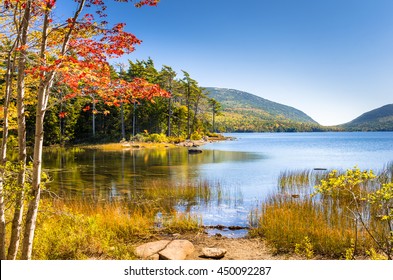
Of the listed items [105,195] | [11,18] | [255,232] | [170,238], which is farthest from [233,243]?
[105,195]

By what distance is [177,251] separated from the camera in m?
7.50

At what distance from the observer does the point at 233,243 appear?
8711 millimetres

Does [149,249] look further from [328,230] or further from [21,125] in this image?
[328,230]

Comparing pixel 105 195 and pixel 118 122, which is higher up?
pixel 118 122

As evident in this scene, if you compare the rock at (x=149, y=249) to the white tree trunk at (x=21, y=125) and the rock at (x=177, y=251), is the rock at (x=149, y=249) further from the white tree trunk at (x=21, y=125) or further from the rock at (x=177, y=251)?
the white tree trunk at (x=21, y=125)

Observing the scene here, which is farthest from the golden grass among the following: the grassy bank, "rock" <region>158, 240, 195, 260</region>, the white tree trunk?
the grassy bank

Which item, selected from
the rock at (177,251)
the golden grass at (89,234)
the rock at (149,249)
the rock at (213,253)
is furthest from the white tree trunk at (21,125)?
the rock at (213,253)

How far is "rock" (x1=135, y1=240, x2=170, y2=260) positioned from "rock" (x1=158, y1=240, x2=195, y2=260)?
16 centimetres

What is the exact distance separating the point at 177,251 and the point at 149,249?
628 millimetres

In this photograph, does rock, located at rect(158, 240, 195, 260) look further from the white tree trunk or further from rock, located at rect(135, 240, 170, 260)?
the white tree trunk

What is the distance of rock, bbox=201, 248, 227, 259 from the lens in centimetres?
752

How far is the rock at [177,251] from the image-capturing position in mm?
7246
